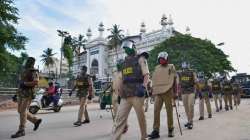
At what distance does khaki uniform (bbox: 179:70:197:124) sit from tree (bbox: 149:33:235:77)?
40.3m

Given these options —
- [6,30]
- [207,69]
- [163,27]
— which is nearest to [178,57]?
[207,69]

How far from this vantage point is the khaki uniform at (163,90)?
7172 mm

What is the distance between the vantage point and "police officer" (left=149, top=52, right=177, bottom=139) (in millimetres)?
7145

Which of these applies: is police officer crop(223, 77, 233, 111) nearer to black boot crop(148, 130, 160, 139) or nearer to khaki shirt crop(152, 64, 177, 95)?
khaki shirt crop(152, 64, 177, 95)

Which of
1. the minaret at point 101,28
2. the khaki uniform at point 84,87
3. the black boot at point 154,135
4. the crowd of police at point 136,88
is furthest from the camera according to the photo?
the minaret at point 101,28

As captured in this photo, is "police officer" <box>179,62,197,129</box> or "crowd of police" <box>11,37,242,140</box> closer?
"crowd of police" <box>11,37,242,140</box>

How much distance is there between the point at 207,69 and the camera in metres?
51.7

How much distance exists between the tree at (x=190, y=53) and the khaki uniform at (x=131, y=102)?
144 feet

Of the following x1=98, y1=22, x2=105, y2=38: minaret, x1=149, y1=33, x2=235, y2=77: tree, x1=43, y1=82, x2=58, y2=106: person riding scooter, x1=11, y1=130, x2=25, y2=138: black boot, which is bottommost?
x1=11, y1=130, x2=25, y2=138: black boot

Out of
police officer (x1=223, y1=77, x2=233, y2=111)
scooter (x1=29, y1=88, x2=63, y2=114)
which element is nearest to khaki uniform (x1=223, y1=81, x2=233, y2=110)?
police officer (x1=223, y1=77, x2=233, y2=111)

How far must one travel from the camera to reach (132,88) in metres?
5.84

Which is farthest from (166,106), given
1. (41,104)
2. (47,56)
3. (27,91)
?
(47,56)

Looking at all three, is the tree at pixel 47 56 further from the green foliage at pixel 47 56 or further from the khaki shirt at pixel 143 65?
the khaki shirt at pixel 143 65

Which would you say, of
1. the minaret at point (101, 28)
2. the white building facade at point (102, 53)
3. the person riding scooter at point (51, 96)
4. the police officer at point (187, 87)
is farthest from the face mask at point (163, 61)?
the minaret at point (101, 28)
